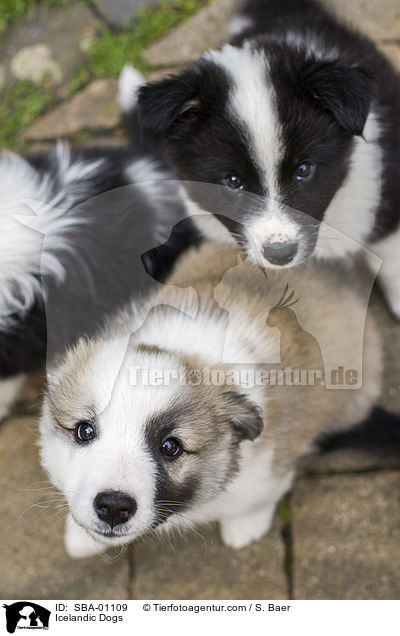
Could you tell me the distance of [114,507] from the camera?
4.86 feet

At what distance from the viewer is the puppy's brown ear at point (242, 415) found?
165cm

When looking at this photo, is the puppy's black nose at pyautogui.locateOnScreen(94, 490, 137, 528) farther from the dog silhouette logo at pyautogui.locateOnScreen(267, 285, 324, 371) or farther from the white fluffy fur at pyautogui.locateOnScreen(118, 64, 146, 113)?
the white fluffy fur at pyautogui.locateOnScreen(118, 64, 146, 113)

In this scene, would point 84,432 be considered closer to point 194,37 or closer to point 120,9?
point 194,37

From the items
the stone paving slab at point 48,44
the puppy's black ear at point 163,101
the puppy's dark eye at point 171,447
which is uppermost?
the puppy's black ear at point 163,101

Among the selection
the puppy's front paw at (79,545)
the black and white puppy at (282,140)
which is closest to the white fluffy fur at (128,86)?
the black and white puppy at (282,140)

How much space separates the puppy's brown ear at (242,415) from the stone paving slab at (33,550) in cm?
96

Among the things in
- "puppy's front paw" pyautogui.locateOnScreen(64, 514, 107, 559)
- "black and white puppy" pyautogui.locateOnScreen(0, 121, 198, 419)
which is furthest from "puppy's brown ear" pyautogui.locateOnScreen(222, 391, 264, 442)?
"puppy's front paw" pyautogui.locateOnScreen(64, 514, 107, 559)

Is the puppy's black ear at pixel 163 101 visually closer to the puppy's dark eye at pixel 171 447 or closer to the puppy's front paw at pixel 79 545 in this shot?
the puppy's dark eye at pixel 171 447

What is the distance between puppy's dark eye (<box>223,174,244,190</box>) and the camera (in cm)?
189

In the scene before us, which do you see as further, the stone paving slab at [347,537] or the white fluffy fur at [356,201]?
the stone paving slab at [347,537]

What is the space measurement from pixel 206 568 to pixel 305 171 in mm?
1466

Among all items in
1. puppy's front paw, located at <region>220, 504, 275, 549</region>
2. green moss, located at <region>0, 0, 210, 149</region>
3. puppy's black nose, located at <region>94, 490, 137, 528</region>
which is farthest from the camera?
green moss, located at <region>0, 0, 210, 149</region>
